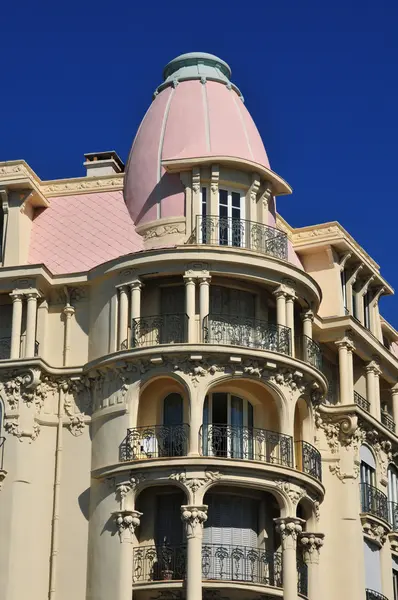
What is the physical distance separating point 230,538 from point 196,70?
1606cm

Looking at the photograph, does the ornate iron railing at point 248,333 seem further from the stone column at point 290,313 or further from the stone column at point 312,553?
the stone column at point 312,553

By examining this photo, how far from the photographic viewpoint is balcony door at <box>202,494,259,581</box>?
1617 inches

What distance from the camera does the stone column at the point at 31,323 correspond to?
4362cm

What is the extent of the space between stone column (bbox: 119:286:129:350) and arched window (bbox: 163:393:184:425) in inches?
85.1

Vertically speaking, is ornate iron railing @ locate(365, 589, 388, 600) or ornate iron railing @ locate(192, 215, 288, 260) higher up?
ornate iron railing @ locate(192, 215, 288, 260)

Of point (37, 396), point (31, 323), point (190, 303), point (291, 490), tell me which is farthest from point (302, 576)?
point (31, 323)

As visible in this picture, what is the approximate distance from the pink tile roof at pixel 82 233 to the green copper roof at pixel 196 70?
4.47m

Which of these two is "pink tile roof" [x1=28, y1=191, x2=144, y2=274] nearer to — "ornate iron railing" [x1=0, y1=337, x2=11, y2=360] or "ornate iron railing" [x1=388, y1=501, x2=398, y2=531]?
"ornate iron railing" [x1=0, y1=337, x2=11, y2=360]

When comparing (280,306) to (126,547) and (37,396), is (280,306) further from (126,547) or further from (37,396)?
(126,547)

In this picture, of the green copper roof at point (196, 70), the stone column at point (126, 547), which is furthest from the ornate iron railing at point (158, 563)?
the green copper roof at point (196, 70)

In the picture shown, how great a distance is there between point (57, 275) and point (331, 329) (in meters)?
9.79

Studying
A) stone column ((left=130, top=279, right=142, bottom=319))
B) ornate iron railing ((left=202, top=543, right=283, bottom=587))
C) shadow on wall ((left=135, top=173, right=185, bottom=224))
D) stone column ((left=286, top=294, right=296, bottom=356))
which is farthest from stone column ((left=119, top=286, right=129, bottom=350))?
ornate iron railing ((left=202, top=543, right=283, bottom=587))

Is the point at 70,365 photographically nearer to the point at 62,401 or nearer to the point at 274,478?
the point at 62,401

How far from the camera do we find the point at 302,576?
43.2m
